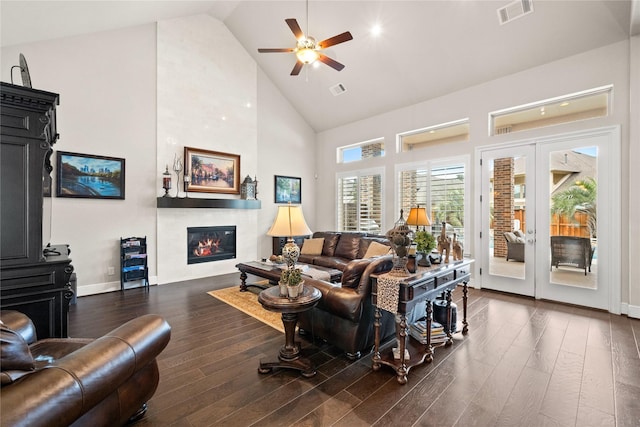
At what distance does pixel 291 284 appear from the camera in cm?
234

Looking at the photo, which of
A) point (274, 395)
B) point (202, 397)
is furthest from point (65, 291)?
point (274, 395)

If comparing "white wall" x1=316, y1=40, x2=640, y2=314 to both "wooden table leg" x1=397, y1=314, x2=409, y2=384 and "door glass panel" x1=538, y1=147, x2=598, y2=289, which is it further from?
"wooden table leg" x1=397, y1=314, x2=409, y2=384

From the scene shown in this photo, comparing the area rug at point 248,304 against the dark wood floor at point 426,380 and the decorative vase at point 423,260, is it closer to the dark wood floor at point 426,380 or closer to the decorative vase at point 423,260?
the dark wood floor at point 426,380

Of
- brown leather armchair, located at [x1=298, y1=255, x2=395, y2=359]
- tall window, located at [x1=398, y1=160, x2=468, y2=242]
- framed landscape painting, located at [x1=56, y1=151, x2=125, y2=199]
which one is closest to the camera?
brown leather armchair, located at [x1=298, y1=255, x2=395, y2=359]

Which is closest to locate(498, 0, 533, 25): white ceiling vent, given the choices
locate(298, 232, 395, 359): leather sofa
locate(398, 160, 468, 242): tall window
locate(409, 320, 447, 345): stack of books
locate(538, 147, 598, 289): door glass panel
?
locate(538, 147, 598, 289): door glass panel

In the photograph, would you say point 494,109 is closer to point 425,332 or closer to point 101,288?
point 425,332

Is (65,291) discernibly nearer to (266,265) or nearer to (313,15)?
(266,265)

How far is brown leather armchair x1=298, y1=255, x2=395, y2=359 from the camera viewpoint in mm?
2496

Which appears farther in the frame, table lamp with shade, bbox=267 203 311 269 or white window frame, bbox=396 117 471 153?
white window frame, bbox=396 117 471 153

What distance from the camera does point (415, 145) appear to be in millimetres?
6207

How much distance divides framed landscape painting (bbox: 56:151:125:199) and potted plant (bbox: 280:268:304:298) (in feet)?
14.0

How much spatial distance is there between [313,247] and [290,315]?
140 inches

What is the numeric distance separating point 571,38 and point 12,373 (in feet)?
20.7

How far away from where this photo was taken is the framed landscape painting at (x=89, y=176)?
4.52 metres
